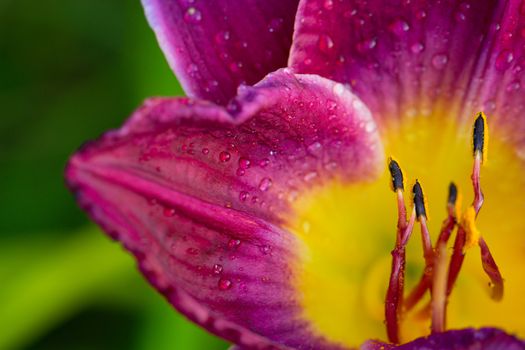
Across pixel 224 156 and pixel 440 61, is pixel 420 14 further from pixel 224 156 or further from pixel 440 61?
pixel 224 156

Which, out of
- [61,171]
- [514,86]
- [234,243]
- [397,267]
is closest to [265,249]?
[234,243]

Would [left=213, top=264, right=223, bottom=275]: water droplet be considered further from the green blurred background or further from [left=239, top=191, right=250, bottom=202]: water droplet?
the green blurred background

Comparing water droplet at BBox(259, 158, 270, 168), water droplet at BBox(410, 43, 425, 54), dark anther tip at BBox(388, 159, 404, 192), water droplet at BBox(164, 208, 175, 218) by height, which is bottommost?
water droplet at BBox(164, 208, 175, 218)

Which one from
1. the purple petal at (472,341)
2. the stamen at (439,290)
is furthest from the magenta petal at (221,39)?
the purple petal at (472,341)

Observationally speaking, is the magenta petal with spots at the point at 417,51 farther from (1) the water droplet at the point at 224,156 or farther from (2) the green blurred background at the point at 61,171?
(2) the green blurred background at the point at 61,171

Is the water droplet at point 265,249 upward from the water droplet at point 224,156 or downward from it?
downward

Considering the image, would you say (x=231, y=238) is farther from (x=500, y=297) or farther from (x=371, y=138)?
(x=500, y=297)

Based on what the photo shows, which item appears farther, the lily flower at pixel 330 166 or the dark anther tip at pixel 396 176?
the dark anther tip at pixel 396 176

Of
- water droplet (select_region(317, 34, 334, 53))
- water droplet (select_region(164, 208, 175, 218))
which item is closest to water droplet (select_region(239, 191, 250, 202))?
water droplet (select_region(164, 208, 175, 218))

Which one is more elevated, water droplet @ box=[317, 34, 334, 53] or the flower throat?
water droplet @ box=[317, 34, 334, 53]
